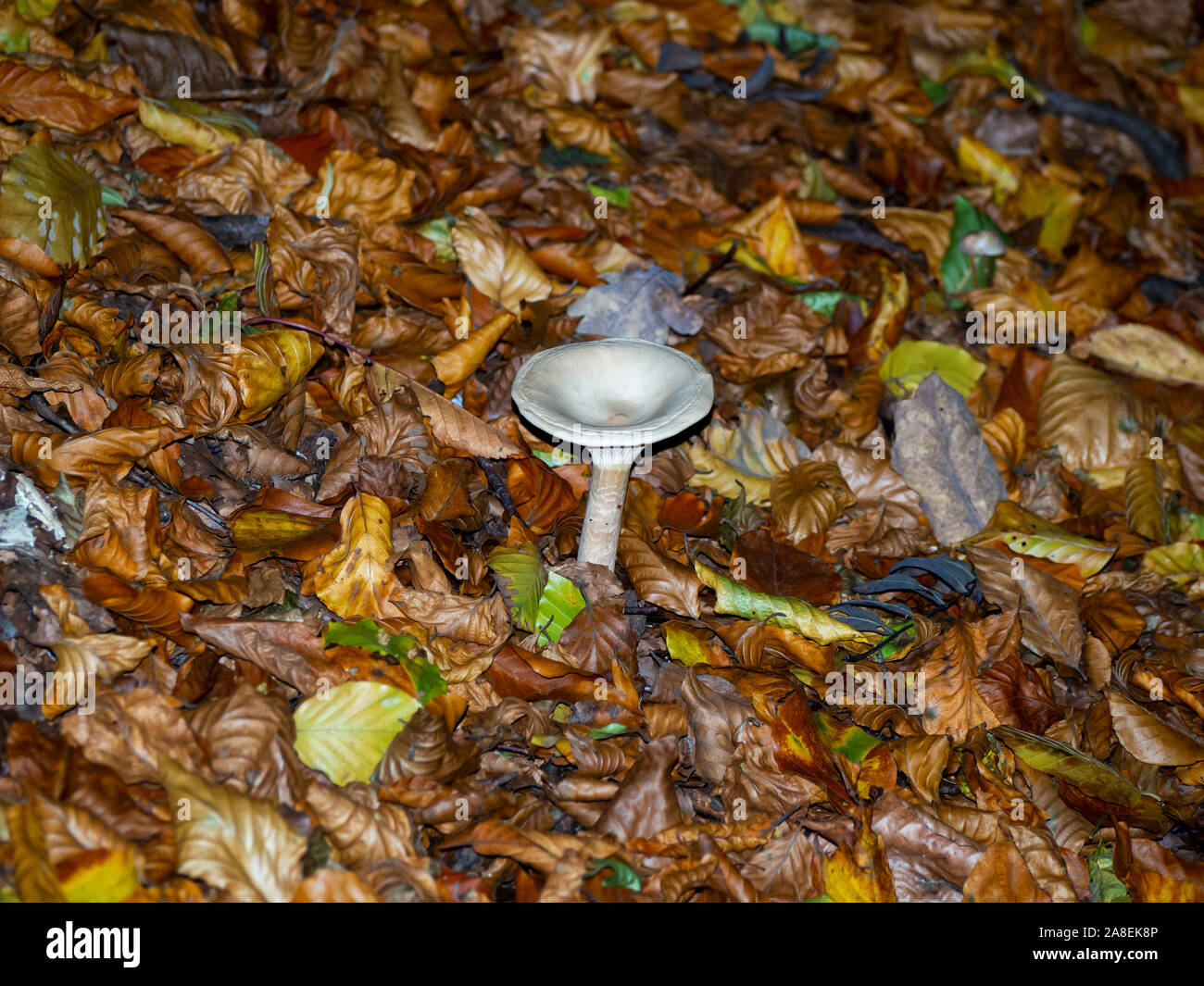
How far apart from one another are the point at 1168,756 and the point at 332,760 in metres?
2.65

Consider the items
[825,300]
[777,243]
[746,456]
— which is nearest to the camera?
[746,456]

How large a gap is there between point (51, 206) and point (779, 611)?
9.34ft

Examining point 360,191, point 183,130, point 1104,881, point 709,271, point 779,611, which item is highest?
point 183,130

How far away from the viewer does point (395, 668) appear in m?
2.69

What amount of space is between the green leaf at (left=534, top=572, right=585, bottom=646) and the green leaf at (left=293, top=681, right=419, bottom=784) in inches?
21.5

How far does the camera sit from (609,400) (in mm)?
3082

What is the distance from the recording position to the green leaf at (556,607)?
3016mm

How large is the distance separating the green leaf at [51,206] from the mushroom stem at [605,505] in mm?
2016

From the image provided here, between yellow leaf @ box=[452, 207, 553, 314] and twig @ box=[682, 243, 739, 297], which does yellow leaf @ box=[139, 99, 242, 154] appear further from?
twig @ box=[682, 243, 739, 297]

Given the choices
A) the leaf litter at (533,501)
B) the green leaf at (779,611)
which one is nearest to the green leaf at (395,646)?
the leaf litter at (533,501)

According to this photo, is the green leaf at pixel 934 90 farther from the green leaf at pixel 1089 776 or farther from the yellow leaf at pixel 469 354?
the green leaf at pixel 1089 776


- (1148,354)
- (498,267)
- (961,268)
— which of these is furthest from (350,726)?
(1148,354)

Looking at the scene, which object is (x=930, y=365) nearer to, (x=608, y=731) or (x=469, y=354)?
(x=469, y=354)

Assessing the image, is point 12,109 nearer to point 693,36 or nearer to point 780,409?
point 780,409
